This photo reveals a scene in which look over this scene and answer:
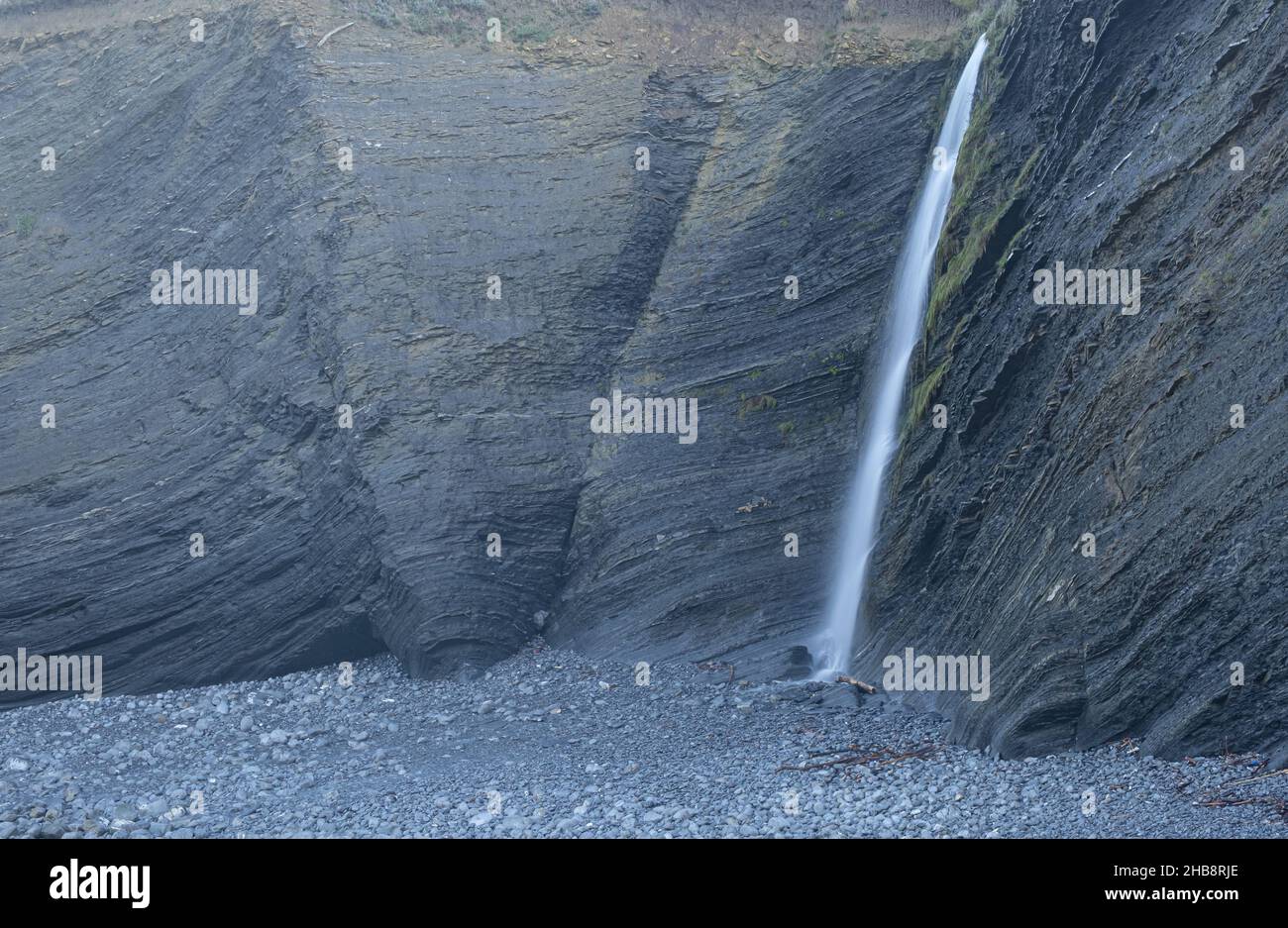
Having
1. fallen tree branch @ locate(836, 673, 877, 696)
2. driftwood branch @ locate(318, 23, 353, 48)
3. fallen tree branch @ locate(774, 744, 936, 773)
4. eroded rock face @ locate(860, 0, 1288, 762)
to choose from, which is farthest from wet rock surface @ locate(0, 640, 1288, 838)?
driftwood branch @ locate(318, 23, 353, 48)

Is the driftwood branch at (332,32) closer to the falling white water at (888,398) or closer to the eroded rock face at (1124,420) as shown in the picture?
the falling white water at (888,398)

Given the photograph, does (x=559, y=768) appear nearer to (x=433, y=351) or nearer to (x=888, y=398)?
(x=888, y=398)

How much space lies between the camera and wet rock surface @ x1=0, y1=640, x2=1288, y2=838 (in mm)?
9133

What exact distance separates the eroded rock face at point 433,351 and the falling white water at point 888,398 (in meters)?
0.49

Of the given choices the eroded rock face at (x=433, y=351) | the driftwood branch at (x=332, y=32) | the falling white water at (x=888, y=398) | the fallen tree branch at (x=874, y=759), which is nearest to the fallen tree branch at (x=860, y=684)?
the falling white water at (x=888, y=398)

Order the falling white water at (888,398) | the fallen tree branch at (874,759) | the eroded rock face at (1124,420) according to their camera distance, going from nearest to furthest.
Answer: the eroded rock face at (1124,420), the fallen tree branch at (874,759), the falling white water at (888,398)

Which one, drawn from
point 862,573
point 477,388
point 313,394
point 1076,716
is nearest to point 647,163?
point 477,388

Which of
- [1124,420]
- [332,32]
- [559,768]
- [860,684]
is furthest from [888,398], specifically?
[332,32]

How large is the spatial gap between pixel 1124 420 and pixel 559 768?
247 inches

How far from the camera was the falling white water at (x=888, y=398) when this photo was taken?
50.0 feet

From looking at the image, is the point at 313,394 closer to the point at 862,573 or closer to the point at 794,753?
the point at 862,573

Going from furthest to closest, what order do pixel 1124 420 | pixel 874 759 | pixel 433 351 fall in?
pixel 433 351 → pixel 874 759 → pixel 1124 420

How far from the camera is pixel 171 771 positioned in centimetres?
1345

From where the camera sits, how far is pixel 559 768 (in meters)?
12.5
